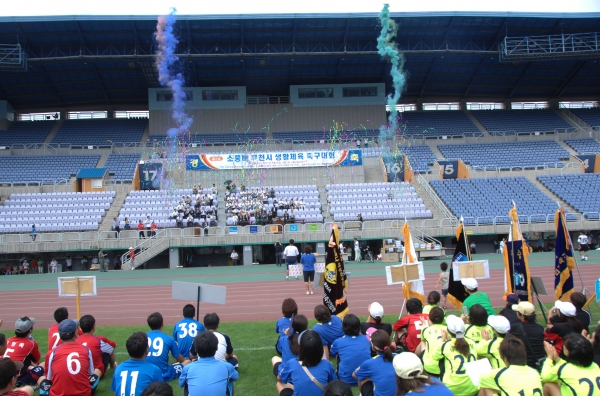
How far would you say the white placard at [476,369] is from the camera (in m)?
5.11

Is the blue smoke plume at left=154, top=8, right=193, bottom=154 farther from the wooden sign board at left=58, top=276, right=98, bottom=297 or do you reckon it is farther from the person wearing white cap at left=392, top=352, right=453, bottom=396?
the person wearing white cap at left=392, top=352, right=453, bottom=396

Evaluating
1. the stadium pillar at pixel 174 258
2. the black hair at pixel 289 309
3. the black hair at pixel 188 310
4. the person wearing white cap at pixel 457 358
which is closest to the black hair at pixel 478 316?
the person wearing white cap at pixel 457 358

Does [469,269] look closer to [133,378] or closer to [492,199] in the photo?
[133,378]

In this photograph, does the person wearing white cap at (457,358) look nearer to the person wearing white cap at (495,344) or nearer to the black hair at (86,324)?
the person wearing white cap at (495,344)

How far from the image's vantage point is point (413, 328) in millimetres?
7402

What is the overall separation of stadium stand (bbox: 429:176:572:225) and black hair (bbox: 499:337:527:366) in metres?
27.4

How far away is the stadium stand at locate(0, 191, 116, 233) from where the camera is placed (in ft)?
101

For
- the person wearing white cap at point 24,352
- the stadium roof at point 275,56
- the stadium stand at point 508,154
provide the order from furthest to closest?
the stadium stand at point 508,154 < the stadium roof at point 275,56 < the person wearing white cap at point 24,352

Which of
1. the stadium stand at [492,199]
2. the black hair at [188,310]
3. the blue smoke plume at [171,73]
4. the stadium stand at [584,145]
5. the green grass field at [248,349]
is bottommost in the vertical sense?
the green grass field at [248,349]

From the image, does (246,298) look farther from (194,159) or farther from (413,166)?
(413,166)

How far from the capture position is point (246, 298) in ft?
53.4

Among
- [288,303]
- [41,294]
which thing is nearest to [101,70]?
[41,294]

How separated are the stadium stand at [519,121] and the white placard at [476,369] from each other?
46.2 meters

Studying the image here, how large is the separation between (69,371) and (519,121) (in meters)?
50.7
